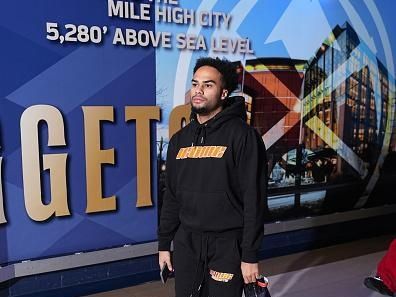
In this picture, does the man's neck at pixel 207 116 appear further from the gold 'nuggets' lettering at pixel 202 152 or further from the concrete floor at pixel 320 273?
the concrete floor at pixel 320 273

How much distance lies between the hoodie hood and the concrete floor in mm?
1778

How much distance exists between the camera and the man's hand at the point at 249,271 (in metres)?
1.90

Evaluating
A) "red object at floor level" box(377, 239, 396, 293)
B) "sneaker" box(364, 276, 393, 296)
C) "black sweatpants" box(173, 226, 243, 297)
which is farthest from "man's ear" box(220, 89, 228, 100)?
"sneaker" box(364, 276, 393, 296)

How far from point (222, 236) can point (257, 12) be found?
2.55 m

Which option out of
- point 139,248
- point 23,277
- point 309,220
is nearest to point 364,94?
point 309,220

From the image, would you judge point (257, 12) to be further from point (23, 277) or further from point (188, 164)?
point (23, 277)

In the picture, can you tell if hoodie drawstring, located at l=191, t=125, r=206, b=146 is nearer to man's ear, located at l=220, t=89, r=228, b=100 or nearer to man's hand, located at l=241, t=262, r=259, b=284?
man's ear, located at l=220, t=89, r=228, b=100

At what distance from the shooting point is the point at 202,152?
202 cm

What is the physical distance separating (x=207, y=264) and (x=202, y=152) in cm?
50

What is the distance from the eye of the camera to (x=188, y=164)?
6.72 ft

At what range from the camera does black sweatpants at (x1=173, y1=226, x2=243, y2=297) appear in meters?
1.97

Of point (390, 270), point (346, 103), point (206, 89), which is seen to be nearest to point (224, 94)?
point (206, 89)

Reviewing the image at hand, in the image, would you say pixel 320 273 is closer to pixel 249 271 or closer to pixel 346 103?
pixel 346 103

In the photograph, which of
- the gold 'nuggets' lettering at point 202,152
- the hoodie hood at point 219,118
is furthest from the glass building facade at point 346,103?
the gold 'nuggets' lettering at point 202,152
